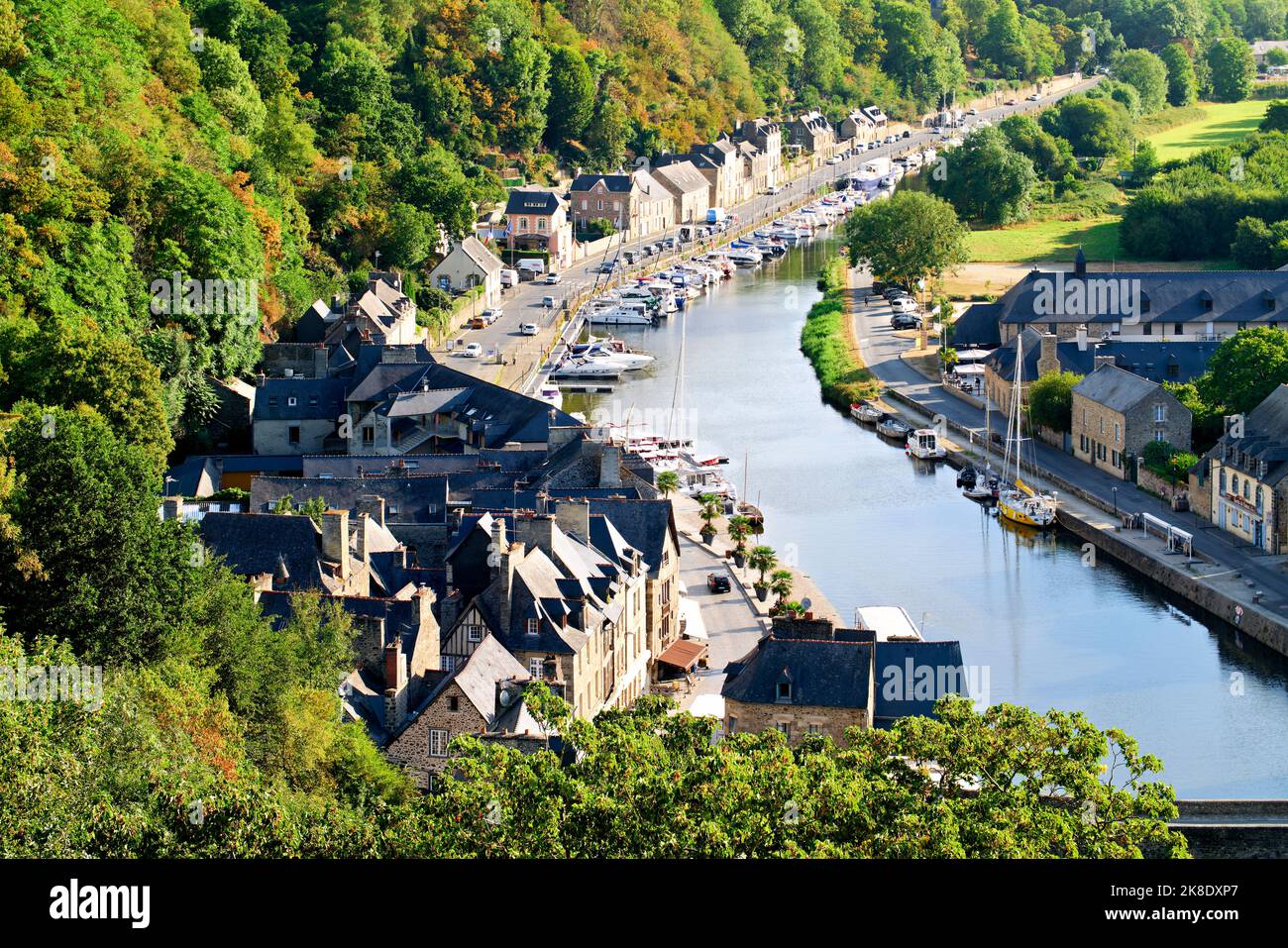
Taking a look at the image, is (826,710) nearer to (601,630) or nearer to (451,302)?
(601,630)

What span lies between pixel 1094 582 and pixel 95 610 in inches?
950

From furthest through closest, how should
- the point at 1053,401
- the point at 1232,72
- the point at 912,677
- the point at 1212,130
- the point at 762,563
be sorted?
the point at 1232,72
the point at 1212,130
the point at 1053,401
the point at 762,563
the point at 912,677

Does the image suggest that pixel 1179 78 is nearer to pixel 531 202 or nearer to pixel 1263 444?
pixel 531 202

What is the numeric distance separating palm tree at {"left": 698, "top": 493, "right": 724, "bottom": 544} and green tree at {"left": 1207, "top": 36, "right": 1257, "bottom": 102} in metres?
128

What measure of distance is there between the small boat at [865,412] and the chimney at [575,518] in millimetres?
27192

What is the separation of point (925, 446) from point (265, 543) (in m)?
27.3

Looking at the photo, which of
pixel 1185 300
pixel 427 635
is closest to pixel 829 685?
pixel 427 635

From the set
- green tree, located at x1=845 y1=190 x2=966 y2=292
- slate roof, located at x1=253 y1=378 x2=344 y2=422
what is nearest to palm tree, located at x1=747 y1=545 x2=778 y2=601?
slate roof, located at x1=253 y1=378 x2=344 y2=422

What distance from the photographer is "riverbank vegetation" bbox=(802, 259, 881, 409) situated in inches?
2527

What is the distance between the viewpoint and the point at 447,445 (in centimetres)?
5056

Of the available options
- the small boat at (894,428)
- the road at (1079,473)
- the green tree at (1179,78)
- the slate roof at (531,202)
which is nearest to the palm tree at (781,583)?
the road at (1079,473)

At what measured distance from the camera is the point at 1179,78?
159m

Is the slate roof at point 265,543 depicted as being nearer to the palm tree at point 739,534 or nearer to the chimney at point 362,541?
the chimney at point 362,541

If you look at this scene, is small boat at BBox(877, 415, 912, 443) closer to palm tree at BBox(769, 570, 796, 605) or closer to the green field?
palm tree at BBox(769, 570, 796, 605)
